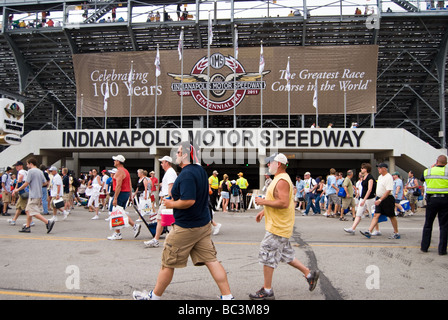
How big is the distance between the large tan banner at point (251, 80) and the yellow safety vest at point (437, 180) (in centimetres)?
1739

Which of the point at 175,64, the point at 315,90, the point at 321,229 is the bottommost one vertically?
the point at 321,229

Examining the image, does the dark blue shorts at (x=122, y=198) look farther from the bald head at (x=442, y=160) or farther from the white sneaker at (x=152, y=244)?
Result: the bald head at (x=442, y=160)

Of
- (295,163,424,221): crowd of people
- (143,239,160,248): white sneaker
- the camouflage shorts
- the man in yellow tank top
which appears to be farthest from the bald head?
(143,239,160,248): white sneaker

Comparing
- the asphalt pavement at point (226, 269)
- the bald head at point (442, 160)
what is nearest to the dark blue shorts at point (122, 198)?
the asphalt pavement at point (226, 269)

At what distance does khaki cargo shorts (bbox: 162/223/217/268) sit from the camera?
3543mm

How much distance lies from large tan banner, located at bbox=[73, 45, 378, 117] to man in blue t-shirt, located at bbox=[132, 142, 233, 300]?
20.0 m

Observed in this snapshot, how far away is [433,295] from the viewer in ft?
13.7

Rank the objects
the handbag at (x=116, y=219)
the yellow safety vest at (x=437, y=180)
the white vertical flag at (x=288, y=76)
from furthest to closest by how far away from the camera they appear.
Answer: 1. the white vertical flag at (x=288, y=76)
2. the handbag at (x=116, y=219)
3. the yellow safety vest at (x=437, y=180)

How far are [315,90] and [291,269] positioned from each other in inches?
789

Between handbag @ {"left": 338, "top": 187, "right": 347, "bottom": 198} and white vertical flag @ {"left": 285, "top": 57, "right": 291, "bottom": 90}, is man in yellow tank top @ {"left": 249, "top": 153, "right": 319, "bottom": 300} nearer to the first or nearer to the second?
handbag @ {"left": 338, "top": 187, "right": 347, "bottom": 198}

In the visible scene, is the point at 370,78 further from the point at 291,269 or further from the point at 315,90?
the point at 291,269

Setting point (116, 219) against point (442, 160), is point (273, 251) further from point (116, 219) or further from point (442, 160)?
point (116, 219)

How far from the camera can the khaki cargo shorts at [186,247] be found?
3.54 meters
